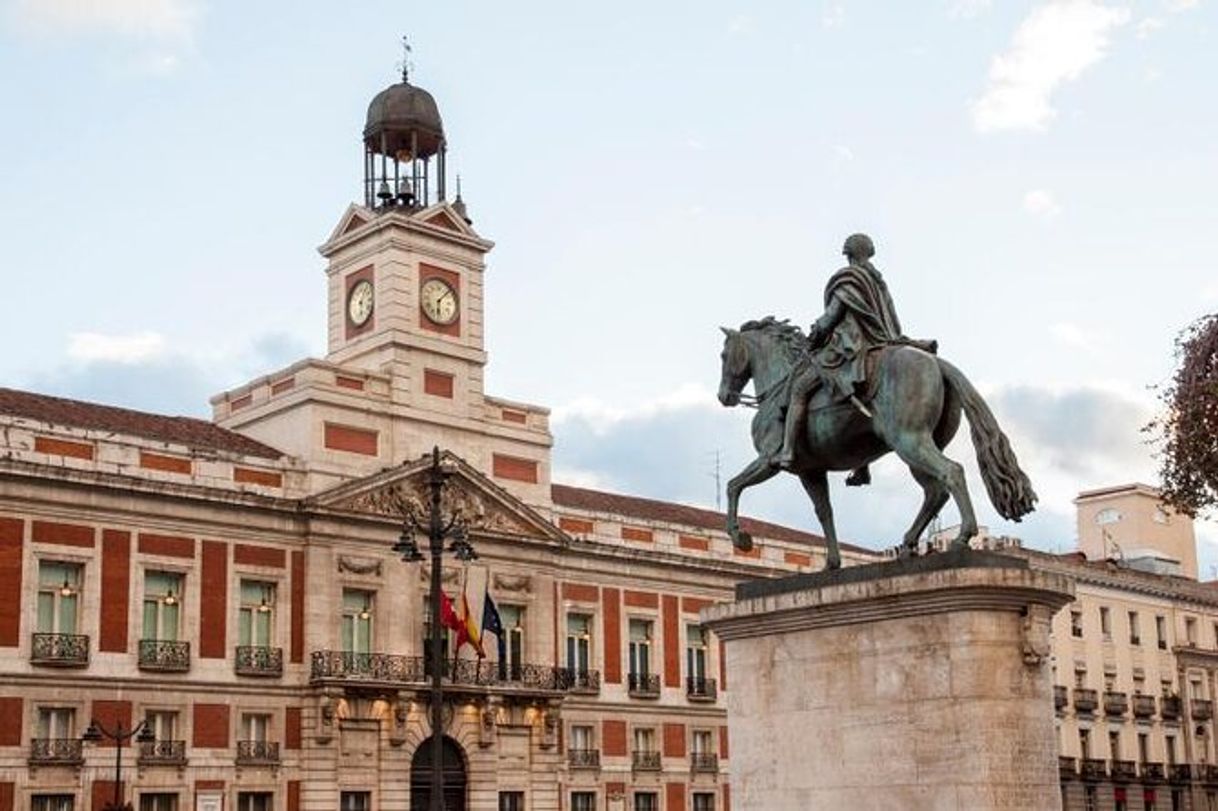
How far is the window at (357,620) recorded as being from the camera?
45.5 meters

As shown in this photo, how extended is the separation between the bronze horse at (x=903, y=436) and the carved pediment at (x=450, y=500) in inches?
1229

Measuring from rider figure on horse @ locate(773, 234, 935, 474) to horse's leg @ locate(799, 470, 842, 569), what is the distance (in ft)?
1.21

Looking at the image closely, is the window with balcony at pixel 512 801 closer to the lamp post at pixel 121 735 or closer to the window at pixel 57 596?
the lamp post at pixel 121 735

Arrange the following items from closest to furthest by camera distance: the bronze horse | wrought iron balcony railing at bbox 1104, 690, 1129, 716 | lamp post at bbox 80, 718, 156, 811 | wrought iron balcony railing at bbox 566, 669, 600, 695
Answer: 1. the bronze horse
2. lamp post at bbox 80, 718, 156, 811
3. wrought iron balcony railing at bbox 566, 669, 600, 695
4. wrought iron balcony railing at bbox 1104, 690, 1129, 716

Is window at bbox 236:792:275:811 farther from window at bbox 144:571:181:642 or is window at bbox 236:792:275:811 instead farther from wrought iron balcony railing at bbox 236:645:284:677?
window at bbox 144:571:181:642

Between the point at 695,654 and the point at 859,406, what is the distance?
42.0 meters

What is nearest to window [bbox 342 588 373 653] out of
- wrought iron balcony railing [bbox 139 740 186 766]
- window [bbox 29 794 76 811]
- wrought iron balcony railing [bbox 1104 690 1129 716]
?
wrought iron balcony railing [bbox 139 740 186 766]

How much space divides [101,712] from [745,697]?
29.4 m

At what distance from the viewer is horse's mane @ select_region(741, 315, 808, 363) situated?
1488 cm

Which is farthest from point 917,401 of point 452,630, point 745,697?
point 452,630

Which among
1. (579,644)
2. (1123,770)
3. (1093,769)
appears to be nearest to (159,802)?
(579,644)

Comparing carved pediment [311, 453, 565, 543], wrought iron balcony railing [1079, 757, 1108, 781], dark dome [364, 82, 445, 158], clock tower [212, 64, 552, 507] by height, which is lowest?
wrought iron balcony railing [1079, 757, 1108, 781]

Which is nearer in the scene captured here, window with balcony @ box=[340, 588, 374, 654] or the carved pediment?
window with balcony @ box=[340, 588, 374, 654]

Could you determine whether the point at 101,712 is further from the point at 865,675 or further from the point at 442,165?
the point at 865,675
